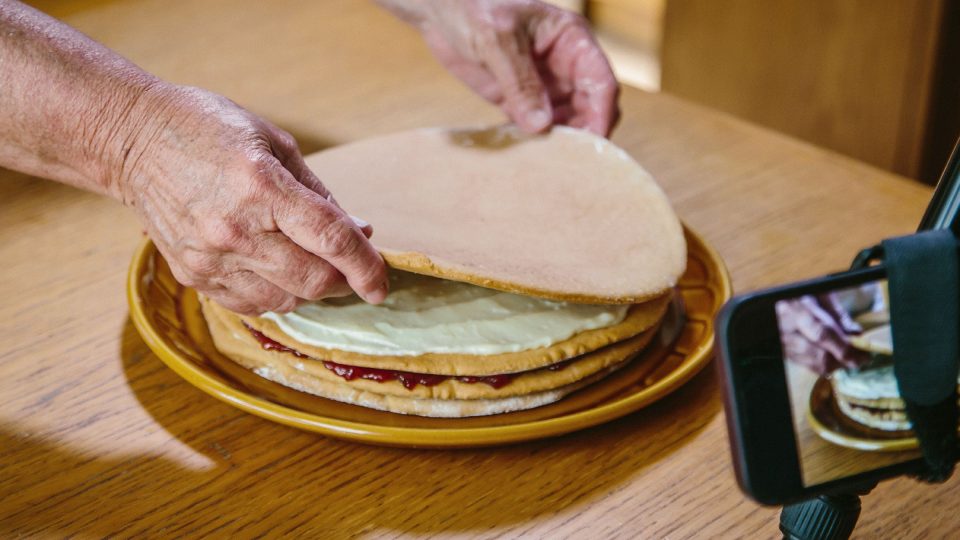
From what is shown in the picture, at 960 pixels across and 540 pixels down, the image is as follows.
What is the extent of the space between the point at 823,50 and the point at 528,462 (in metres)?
2.01

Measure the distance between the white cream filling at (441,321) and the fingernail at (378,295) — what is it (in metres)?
0.04

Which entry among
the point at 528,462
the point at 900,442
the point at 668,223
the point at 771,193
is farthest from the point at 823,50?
the point at 900,442

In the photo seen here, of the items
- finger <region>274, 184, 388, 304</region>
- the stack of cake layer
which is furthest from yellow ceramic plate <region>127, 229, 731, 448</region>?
finger <region>274, 184, 388, 304</region>

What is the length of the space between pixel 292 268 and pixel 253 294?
62 mm

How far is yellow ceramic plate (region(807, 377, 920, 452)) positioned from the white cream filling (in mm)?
388

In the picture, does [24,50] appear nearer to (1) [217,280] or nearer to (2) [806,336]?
(1) [217,280]

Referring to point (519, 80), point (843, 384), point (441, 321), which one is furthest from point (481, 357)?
point (519, 80)

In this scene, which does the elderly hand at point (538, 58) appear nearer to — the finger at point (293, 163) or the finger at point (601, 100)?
the finger at point (601, 100)

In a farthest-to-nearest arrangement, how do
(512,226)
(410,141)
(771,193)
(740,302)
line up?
1. (771,193)
2. (410,141)
3. (512,226)
4. (740,302)

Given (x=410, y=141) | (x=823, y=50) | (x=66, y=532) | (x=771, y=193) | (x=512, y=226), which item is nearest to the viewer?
(x=66, y=532)

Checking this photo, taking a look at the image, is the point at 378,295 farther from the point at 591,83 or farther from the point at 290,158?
the point at 591,83

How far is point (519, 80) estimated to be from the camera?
49.2 inches

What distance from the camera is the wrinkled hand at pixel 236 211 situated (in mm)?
807

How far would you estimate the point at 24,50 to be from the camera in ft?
2.83
